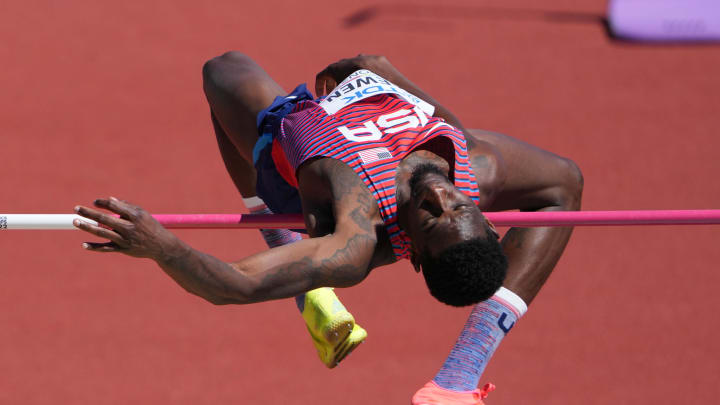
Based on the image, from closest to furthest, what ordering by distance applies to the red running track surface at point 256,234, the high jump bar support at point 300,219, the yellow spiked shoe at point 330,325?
the high jump bar support at point 300,219 < the yellow spiked shoe at point 330,325 < the red running track surface at point 256,234

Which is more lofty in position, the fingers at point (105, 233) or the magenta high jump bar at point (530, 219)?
the fingers at point (105, 233)

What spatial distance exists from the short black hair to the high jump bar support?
42 cm

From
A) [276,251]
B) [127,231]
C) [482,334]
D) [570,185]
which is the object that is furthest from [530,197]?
[127,231]

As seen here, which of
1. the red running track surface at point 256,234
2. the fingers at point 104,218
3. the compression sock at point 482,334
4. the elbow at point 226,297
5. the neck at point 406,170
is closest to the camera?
the fingers at point 104,218

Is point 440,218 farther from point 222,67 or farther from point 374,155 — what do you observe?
point 222,67

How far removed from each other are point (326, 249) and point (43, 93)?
6935 millimetres

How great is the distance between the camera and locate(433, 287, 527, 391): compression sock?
152 inches

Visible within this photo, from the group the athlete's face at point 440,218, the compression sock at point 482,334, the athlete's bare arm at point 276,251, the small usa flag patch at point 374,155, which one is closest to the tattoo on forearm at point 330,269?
the athlete's bare arm at point 276,251

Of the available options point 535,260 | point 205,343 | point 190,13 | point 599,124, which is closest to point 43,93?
point 190,13

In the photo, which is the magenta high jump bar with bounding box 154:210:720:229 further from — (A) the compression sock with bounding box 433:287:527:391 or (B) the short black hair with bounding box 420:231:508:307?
(B) the short black hair with bounding box 420:231:508:307

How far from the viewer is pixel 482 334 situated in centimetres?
393

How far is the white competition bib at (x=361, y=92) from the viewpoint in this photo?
3.81m

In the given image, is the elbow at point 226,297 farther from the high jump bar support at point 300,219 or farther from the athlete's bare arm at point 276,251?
the high jump bar support at point 300,219

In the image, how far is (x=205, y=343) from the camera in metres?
6.75
